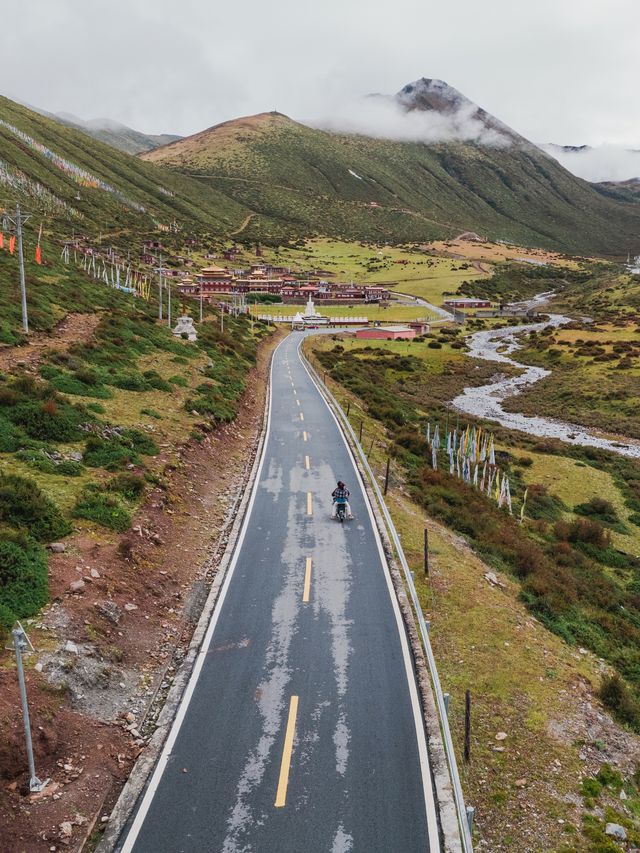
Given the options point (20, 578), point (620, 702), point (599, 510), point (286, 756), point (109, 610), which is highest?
point (20, 578)

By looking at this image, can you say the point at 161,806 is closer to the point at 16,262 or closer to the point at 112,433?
the point at 112,433

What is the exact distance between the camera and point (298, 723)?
11.9 m

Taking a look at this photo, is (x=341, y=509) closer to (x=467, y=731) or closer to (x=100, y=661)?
(x=100, y=661)

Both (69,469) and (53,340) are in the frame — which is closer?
(69,469)

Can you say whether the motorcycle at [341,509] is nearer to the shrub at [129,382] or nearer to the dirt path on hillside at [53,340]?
the shrub at [129,382]

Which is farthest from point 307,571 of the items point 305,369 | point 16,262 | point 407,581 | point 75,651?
point 16,262

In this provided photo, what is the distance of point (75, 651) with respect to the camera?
12.2 m

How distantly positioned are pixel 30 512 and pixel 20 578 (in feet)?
9.27

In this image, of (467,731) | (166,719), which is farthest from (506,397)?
(166,719)

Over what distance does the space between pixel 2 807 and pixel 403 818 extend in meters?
6.24

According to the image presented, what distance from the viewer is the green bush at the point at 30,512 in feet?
49.8

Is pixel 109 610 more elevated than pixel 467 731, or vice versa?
pixel 109 610

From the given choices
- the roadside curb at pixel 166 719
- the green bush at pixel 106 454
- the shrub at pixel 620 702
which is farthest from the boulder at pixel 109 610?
the shrub at pixel 620 702

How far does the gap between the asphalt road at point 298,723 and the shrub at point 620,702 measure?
4595 millimetres
